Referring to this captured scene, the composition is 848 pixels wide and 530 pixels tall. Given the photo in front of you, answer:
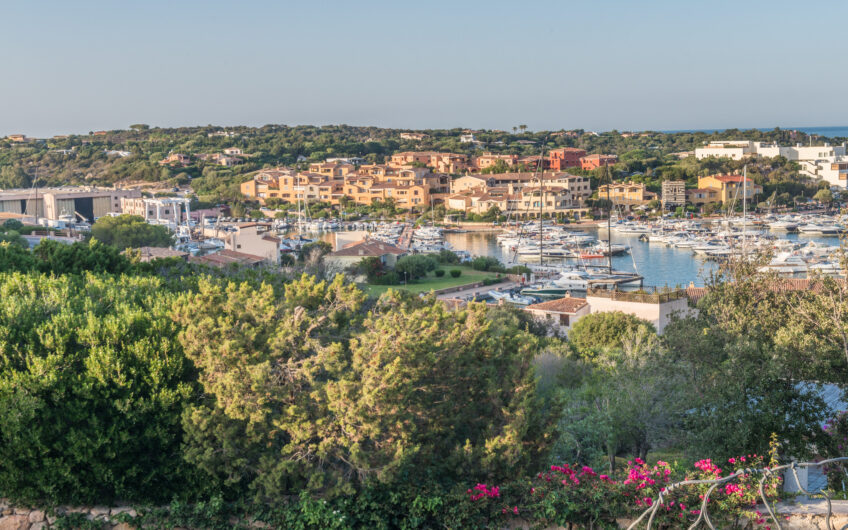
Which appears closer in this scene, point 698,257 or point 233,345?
point 233,345

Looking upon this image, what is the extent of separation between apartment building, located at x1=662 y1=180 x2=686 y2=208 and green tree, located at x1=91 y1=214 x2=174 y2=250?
133 feet

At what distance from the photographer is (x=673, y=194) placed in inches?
2522

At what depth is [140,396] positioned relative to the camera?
6484 mm

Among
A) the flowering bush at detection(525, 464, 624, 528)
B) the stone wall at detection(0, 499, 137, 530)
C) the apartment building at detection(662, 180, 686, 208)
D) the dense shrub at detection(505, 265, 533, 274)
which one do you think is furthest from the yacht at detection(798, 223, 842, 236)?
the stone wall at detection(0, 499, 137, 530)

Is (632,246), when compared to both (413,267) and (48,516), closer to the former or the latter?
(413,267)

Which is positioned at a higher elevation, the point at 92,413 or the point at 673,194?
the point at 673,194

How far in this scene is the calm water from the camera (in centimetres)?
3756

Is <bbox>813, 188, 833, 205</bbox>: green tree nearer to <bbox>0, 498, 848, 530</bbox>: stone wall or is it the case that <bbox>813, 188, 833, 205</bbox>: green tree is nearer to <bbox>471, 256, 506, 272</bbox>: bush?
<bbox>471, 256, 506, 272</bbox>: bush

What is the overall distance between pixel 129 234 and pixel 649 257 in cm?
2649

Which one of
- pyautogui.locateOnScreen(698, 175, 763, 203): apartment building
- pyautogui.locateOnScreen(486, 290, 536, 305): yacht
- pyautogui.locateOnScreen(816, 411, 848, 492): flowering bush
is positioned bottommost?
pyautogui.locateOnScreen(486, 290, 536, 305): yacht

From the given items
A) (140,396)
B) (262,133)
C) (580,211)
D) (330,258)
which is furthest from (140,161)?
(140,396)

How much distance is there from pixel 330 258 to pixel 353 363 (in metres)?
26.8

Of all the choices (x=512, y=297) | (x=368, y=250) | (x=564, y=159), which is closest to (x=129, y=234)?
(x=368, y=250)

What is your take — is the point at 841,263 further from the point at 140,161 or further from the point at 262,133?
the point at 262,133
